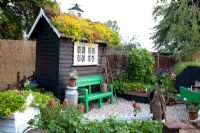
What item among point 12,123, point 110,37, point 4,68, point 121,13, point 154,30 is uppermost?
point 121,13

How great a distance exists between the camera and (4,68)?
43.4 feet

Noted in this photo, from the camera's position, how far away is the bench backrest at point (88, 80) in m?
9.96

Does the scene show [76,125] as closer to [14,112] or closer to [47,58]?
[14,112]

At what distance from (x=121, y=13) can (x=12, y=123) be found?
25.6m

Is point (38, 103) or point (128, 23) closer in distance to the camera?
point (38, 103)

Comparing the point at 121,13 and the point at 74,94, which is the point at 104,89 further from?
the point at 121,13

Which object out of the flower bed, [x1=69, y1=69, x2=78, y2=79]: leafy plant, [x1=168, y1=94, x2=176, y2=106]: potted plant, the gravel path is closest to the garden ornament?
the gravel path

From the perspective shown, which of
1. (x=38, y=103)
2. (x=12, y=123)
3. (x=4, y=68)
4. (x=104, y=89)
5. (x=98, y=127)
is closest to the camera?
(x=98, y=127)

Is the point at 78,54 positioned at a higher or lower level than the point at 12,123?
higher

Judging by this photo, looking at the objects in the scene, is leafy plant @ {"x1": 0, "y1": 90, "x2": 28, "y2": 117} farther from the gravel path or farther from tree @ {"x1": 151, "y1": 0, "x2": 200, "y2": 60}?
tree @ {"x1": 151, "y1": 0, "x2": 200, "y2": 60}

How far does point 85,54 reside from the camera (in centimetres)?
1045

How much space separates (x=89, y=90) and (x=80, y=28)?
2.38 meters

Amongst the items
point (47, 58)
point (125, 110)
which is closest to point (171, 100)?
point (125, 110)

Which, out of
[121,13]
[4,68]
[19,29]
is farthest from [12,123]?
[121,13]
